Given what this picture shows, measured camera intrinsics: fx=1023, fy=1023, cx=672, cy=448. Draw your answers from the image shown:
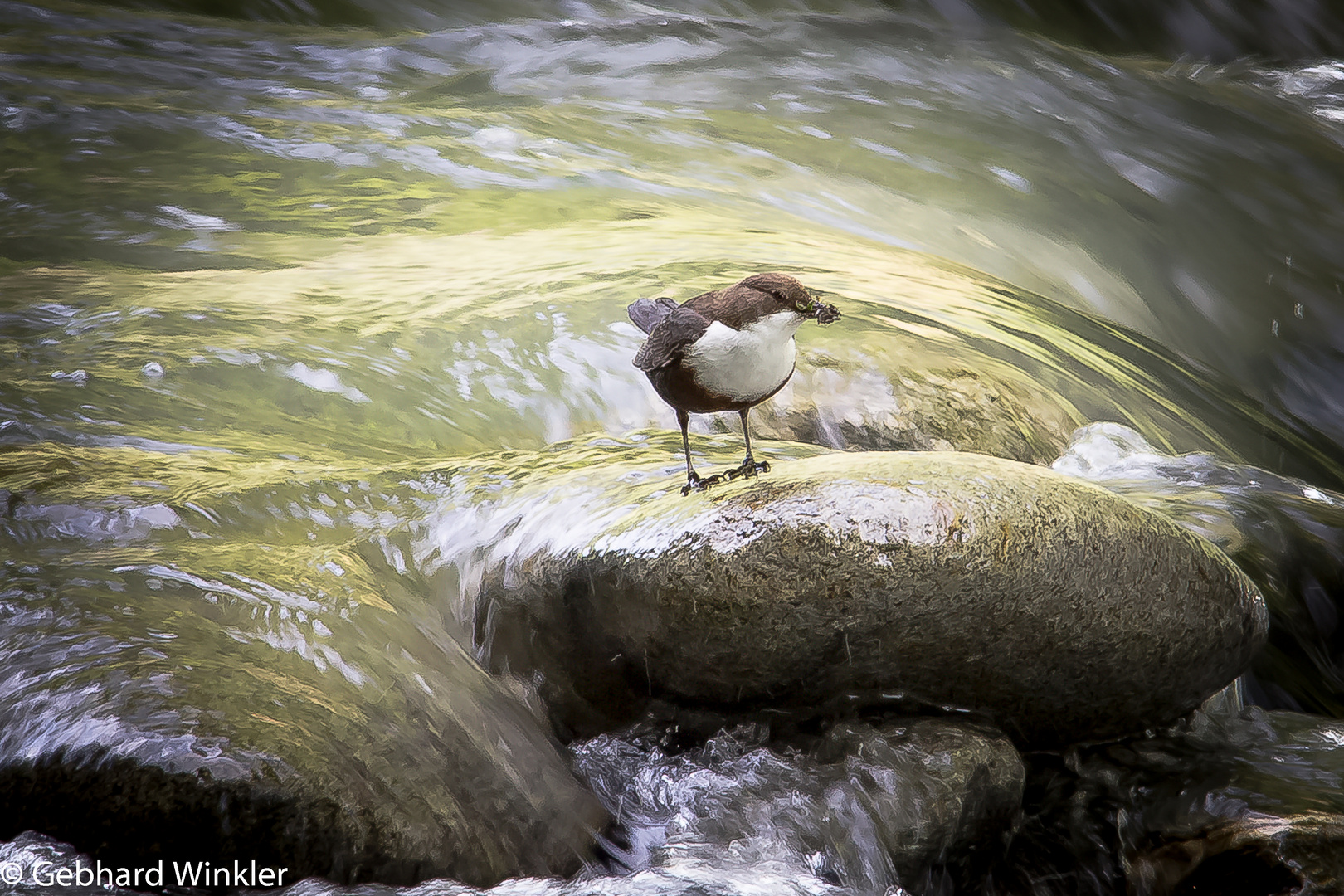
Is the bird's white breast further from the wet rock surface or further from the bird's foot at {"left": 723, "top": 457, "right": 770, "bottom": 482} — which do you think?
the wet rock surface

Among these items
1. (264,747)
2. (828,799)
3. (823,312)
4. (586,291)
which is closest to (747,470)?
(823,312)

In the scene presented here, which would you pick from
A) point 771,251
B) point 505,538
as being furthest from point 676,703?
point 771,251

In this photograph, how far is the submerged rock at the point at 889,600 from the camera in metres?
2.70

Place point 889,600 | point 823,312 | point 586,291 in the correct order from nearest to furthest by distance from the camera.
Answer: point 823,312, point 889,600, point 586,291

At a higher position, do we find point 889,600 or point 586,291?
point 586,291

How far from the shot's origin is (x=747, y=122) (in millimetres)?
6332

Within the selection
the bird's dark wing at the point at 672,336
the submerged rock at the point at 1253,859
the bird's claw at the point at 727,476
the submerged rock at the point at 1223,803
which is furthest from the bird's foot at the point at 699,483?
the submerged rock at the point at 1253,859

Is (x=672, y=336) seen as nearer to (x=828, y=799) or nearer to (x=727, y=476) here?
(x=727, y=476)

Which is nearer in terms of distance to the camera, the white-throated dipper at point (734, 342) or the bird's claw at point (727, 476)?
the white-throated dipper at point (734, 342)

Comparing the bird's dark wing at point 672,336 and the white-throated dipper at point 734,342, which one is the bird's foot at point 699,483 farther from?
the bird's dark wing at point 672,336

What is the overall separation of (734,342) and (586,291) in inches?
92.2

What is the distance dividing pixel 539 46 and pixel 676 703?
5462 millimetres

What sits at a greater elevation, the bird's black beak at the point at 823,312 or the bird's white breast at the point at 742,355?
the bird's black beak at the point at 823,312

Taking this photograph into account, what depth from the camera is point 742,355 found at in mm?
2592
